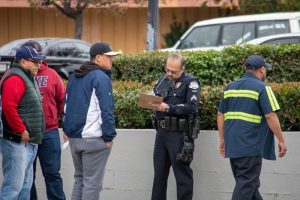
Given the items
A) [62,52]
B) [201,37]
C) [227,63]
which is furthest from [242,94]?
[62,52]

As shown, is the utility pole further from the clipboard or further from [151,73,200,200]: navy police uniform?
the clipboard

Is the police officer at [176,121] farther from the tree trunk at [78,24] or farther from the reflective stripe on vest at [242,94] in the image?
the tree trunk at [78,24]

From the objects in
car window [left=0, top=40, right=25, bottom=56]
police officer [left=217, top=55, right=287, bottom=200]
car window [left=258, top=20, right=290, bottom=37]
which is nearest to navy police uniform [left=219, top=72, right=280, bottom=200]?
police officer [left=217, top=55, right=287, bottom=200]

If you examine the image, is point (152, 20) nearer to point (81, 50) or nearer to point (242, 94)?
point (242, 94)

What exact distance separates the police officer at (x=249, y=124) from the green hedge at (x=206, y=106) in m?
1.00

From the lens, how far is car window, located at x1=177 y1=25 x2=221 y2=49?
60.1 feet

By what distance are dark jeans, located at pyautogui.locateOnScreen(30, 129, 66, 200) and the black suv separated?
1015cm

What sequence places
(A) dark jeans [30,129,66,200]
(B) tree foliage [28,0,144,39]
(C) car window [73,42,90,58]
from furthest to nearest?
(B) tree foliage [28,0,144,39], (C) car window [73,42,90,58], (A) dark jeans [30,129,66,200]

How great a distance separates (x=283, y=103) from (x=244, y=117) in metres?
1.24

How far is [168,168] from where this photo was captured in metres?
8.79

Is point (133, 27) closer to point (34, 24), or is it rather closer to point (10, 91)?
point (34, 24)

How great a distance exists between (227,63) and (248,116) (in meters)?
2.14

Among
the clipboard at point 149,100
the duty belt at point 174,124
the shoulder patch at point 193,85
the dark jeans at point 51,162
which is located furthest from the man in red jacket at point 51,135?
the shoulder patch at point 193,85

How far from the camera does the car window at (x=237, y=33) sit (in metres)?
18.0
